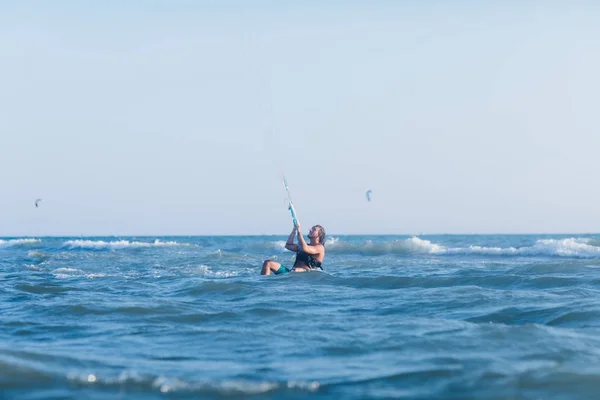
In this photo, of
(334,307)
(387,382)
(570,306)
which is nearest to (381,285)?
(334,307)

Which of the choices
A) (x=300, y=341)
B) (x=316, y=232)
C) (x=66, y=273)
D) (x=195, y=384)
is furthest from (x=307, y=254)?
(x=195, y=384)

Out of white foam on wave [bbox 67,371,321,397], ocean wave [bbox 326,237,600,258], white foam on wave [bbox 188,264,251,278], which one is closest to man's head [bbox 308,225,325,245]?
white foam on wave [bbox 188,264,251,278]

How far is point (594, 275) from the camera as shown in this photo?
1329 cm

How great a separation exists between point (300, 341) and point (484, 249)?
26.3m

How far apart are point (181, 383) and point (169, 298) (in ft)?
17.5

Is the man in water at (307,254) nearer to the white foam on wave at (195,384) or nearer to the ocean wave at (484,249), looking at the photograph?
the white foam on wave at (195,384)

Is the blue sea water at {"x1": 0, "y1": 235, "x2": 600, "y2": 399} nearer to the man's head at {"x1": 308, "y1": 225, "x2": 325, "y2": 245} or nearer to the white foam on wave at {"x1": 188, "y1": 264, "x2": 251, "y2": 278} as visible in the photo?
the man's head at {"x1": 308, "y1": 225, "x2": 325, "y2": 245}

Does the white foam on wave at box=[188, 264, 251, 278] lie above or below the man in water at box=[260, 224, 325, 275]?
below

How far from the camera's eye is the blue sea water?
16.3 ft

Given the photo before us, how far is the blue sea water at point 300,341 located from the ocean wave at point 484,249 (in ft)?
55.8

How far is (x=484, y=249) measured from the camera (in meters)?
31.8

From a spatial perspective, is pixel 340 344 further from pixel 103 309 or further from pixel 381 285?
pixel 381 285

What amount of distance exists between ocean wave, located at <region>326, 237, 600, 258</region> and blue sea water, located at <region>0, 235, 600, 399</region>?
1700cm

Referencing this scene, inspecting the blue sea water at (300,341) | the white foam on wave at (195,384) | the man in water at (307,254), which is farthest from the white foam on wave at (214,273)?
the white foam on wave at (195,384)
